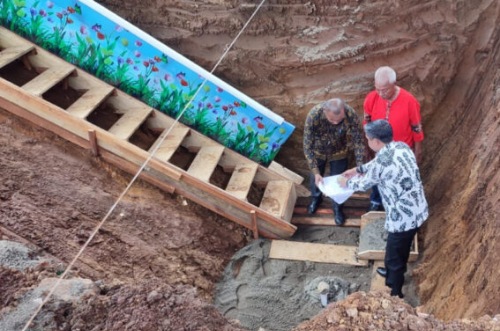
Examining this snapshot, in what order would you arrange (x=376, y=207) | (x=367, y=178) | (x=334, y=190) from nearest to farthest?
(x=367, y=178)
(x=334, y=190)
(x=376, y=207)

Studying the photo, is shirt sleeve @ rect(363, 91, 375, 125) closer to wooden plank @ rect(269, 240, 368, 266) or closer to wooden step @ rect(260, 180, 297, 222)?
wooden step @ rect(260, 180, 297, 222)

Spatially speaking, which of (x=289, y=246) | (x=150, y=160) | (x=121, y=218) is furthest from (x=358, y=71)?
(x=121, y=218)

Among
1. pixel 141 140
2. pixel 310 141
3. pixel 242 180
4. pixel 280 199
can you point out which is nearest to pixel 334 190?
pixel 310 141

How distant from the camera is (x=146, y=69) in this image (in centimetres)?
555

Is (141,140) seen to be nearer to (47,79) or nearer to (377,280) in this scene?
(47,79)

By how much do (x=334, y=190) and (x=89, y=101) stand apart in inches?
106

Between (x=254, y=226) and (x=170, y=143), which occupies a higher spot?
(x=170, y=143)

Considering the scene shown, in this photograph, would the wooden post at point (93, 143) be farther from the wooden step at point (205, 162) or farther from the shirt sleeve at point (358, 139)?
the shirt sleeve at point (358, 139)

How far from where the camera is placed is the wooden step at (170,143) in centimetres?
525

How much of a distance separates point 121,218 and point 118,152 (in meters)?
0.71

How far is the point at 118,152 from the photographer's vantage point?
5191mm

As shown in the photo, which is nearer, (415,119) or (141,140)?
(415,119)

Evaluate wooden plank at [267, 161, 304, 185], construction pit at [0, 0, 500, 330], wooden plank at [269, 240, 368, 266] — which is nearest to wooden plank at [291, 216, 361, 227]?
construction pit at [0, 0, 500, 330]

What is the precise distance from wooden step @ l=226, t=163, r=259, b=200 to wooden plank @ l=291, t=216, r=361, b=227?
658mm
